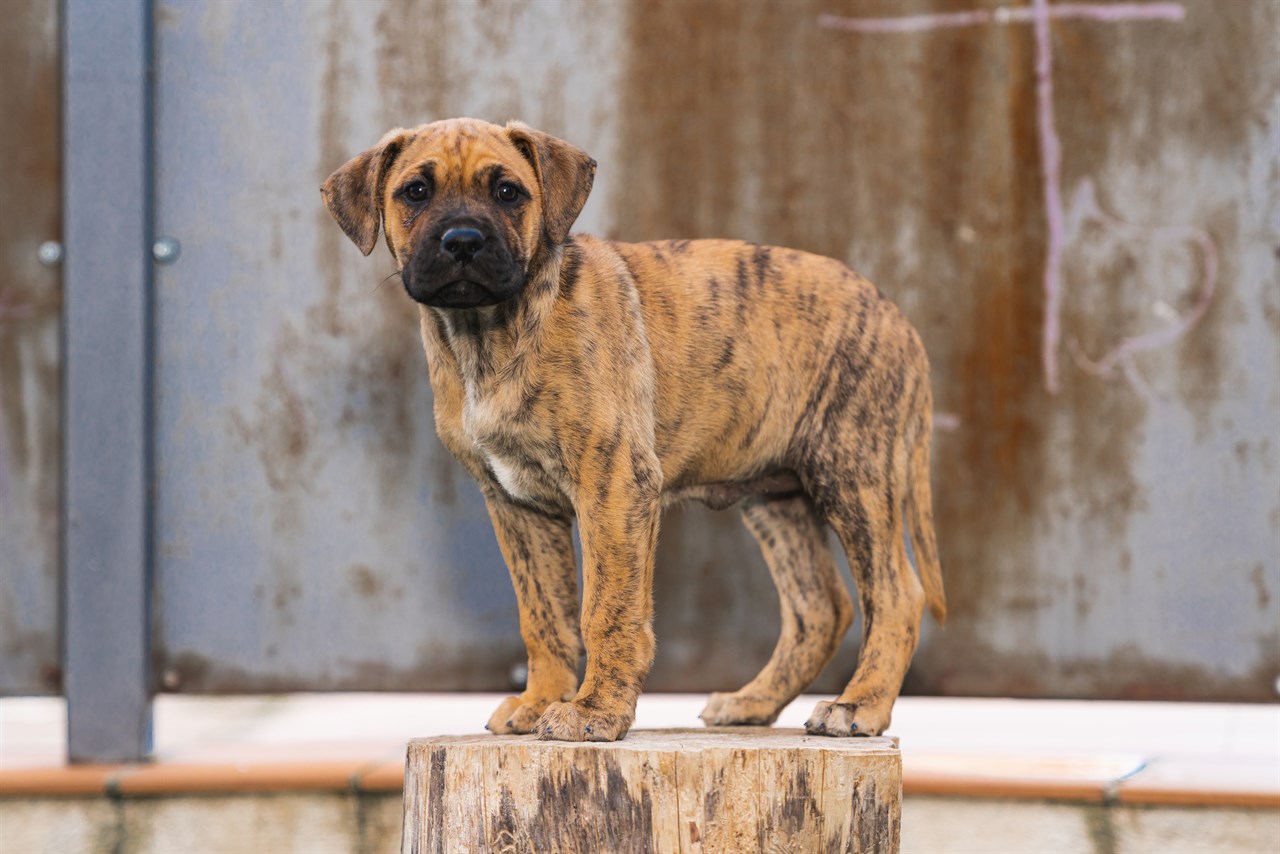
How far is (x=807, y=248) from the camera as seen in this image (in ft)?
15.1

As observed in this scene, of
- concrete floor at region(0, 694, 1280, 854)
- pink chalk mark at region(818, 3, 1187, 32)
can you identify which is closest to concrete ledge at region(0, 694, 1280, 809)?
concrete floor at region(0, 694, 1280, 854)

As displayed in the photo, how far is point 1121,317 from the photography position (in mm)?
4598

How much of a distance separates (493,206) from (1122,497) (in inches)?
99.9

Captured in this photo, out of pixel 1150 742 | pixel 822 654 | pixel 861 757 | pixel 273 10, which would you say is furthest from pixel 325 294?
pixel 1150 742

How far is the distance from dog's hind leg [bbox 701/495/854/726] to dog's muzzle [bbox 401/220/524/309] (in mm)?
1225

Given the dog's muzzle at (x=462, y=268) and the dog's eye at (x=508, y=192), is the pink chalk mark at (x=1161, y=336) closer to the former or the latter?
the dog's eye at (x=508, y=192)

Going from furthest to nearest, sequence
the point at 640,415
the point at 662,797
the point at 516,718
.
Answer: the point at 516,718 → the point at 640,415 → the point at 662,797

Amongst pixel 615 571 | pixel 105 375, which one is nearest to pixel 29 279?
pixel 105 375

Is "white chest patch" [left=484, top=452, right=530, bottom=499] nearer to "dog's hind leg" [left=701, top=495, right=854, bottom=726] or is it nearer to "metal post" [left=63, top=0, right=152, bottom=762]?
"dog's hind leg" [left=701, top=495, right=854, bottom=726]

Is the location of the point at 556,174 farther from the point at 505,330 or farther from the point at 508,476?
the point at 508,476

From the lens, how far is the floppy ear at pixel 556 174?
310cm

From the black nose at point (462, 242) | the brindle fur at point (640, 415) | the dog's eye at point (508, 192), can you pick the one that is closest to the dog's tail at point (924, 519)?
the brindle fur at point (640, 415)

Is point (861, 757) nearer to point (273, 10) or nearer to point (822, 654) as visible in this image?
point (822, 654)

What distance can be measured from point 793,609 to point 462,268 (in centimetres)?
147
